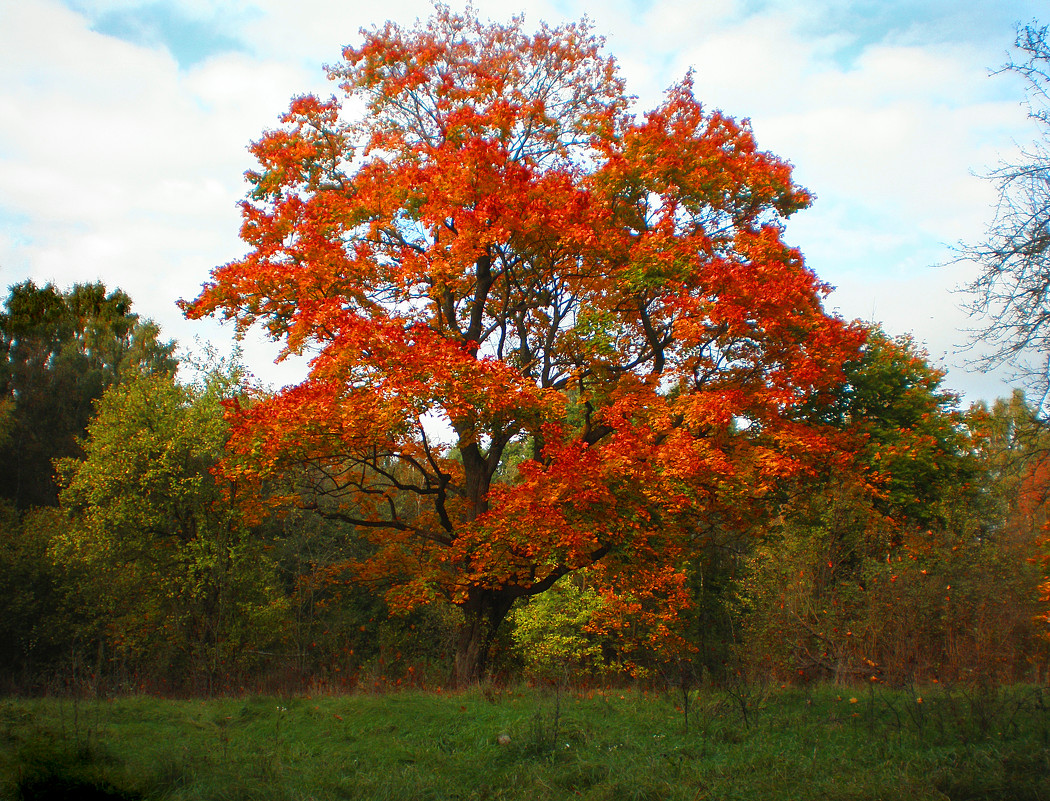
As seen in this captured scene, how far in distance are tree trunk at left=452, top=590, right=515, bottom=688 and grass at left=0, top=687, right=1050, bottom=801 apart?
11.0 ft

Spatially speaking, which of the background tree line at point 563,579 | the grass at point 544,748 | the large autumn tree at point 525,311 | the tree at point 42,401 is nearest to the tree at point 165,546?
the background tree line at point 563,579

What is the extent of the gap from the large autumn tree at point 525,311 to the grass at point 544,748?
3.09 metres

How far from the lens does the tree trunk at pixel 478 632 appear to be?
12.4 meters

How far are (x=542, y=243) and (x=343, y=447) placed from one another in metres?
5.06

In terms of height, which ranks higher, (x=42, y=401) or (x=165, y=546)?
(x=42, y=401)

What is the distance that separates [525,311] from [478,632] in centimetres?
638

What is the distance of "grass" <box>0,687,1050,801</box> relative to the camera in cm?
545

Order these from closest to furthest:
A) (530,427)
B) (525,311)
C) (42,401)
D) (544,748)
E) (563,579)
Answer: (544,748), (530,427), (525,311), (563,579), (42,401)

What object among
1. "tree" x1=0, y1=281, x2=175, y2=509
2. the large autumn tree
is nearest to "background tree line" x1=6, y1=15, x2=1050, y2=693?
the large autumn tree

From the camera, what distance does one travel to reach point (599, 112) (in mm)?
14008

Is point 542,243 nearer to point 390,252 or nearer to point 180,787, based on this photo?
point 390,252

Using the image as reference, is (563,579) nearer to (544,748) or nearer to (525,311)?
(525,311)

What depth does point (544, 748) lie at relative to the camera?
22.3 ft

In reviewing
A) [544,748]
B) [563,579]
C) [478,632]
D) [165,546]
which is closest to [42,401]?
[165,546]
